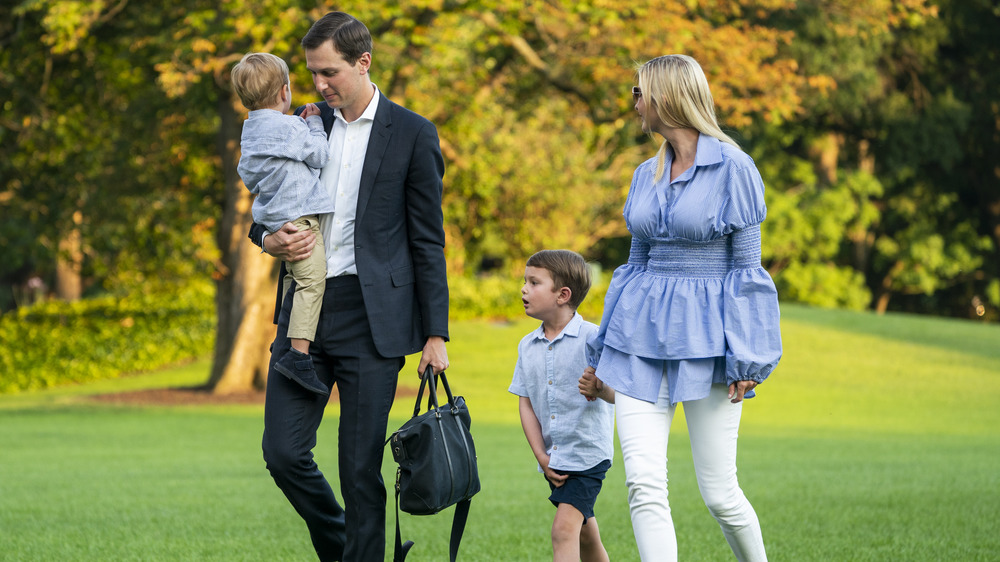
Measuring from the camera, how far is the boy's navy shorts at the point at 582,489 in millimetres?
4145

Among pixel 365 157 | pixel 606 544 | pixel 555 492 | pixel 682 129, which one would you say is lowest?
pixel 606 544

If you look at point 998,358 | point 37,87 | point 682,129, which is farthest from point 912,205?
point 682,129

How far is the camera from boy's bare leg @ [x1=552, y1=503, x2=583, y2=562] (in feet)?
13.4

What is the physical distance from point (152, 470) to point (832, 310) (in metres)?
23.0

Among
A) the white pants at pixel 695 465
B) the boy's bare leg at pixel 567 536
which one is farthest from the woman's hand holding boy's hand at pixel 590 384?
the boy's bare leg at pixel 567 536

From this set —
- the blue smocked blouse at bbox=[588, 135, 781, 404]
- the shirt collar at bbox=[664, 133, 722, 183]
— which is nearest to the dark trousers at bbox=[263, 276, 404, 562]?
the blue smocked blouse at bbox=[588, 135, 781, 404]

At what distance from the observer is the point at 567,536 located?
4078 mm

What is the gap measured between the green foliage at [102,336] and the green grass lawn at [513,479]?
99 centimetres

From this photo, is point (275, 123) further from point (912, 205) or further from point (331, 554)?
point (912, 205)

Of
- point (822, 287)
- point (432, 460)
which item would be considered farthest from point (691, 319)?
point (822, 287)

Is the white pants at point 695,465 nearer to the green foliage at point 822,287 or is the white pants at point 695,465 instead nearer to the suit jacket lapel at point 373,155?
the suit jacket lapel at point 373,155

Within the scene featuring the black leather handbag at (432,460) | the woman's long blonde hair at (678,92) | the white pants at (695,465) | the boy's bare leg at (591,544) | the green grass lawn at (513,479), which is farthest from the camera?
the green grass lawn at (513,479)

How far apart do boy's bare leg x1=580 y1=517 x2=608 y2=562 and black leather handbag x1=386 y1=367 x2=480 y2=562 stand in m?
0.48

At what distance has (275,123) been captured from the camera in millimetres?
4051
